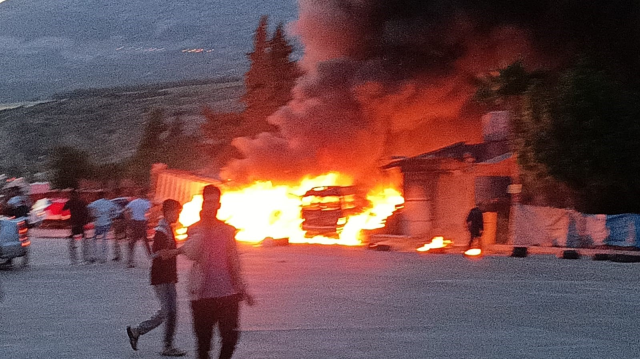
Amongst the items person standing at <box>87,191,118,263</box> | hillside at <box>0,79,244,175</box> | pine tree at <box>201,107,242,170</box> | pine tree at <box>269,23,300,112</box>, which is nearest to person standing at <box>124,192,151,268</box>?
person standing at <box>87,191,118,263</box>

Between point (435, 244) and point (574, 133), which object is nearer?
point (574, 133)

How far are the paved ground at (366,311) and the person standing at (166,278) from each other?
1.02 ft

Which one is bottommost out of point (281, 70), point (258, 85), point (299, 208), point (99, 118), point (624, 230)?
point (624, 230)

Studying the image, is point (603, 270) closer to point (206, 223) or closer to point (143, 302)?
point (143, 302)

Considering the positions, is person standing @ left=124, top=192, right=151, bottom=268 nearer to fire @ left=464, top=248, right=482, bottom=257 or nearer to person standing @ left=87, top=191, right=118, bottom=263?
person standing @ left=87, top=191, right=118, bottom=263

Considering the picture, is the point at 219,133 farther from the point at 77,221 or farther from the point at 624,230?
the point at 77,221

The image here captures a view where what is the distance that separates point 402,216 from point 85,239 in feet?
41.8

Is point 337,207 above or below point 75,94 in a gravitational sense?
below

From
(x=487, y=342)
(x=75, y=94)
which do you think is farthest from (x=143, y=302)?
(x=75, y=94)

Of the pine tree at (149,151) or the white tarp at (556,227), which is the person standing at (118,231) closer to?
the white tarp at (556,227)

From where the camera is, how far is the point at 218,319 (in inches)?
238

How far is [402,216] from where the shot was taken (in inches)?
1091

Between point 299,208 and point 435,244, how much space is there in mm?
5859

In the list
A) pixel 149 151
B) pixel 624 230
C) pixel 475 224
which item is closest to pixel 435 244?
pixel 475 224
